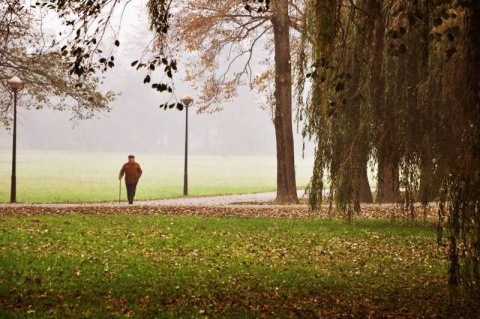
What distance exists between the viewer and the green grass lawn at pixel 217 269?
8117mm

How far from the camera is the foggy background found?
102m

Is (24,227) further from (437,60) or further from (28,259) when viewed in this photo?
(437,60)

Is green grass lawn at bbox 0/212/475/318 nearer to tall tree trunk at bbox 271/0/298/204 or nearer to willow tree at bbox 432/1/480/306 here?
willow tree at bbox 432/1/480/306

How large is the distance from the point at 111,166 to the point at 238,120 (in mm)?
37631

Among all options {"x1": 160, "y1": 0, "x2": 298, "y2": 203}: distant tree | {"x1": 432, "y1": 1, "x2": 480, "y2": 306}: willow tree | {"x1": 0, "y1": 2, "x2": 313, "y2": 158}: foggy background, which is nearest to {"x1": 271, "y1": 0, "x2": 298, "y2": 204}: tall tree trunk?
{"x1": 160, "y1": 0, "x2": 298, "y2": 203}: distant tree

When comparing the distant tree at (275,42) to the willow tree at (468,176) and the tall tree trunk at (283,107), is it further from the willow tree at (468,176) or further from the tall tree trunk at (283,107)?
the willow tree at (468,176)

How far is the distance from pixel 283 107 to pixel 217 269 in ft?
52.9

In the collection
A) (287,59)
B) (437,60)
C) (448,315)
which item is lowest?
(448,315)

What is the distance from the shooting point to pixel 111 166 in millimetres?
74062

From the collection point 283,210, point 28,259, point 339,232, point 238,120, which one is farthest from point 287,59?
point 238,120

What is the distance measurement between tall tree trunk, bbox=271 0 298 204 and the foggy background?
69.0 metres

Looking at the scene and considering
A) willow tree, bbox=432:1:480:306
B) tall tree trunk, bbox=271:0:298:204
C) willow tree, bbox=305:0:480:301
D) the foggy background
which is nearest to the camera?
willow tree, bbox=432:1:480:306

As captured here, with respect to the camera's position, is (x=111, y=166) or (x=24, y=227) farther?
(x=111, y=166)

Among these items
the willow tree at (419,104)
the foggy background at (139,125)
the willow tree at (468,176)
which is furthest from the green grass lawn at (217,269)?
the foggy background at (139,125)
